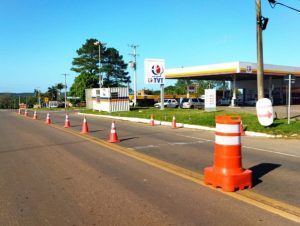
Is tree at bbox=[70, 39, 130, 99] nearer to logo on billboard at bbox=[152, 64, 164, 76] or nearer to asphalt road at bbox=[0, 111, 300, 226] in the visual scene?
logo on billboard at bbox=[152, 64, 164, 76]

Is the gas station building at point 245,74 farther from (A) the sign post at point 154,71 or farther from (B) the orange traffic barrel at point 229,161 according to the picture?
(B) the orange traffic barrel at point 229,161

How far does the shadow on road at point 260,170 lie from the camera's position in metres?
8.16

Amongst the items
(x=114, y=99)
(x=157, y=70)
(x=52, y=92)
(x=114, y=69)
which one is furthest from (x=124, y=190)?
(x=52, y=92)

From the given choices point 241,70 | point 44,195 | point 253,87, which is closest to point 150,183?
point 44,195

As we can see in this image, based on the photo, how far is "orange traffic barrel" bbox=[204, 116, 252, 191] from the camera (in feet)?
23.6

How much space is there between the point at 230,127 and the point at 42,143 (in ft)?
32.5

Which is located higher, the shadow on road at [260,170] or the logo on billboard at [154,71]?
the logo on billboard at [154,71]

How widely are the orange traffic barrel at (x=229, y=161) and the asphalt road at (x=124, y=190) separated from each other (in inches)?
9.4

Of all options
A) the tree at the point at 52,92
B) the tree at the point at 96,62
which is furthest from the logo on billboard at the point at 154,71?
the tree at the point at 52,92

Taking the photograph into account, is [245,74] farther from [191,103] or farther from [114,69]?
[114,69]

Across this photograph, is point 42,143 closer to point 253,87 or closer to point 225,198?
point 225,198

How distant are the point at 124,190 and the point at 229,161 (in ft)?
6.35

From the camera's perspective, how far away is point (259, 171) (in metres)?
9.24

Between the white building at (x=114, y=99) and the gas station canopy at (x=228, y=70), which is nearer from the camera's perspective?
the white building at (x=114, y=99)
